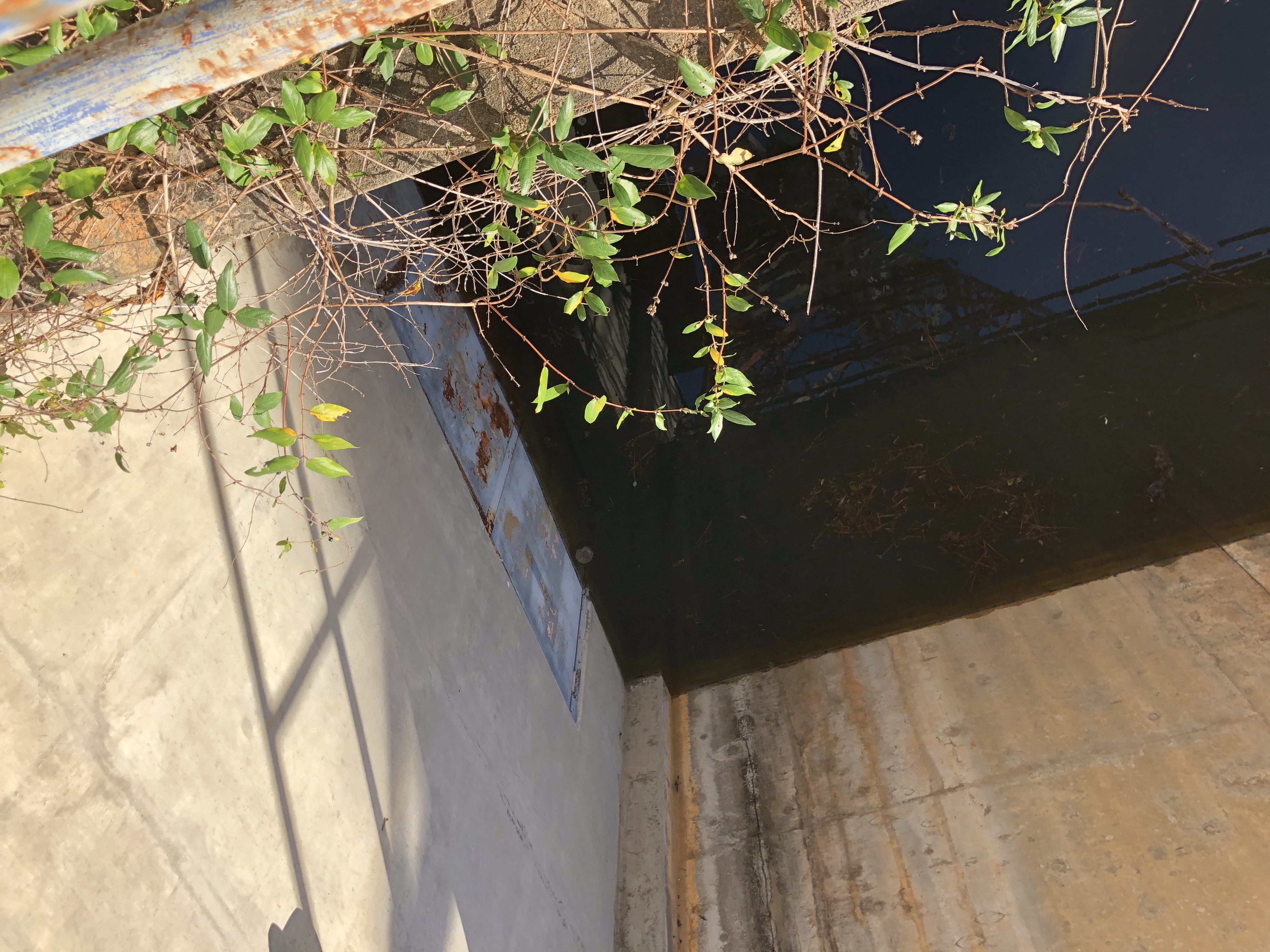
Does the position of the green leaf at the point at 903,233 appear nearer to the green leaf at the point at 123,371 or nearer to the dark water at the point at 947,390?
the green leaf at the point at 123,371

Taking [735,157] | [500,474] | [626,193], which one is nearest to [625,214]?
[626,193]

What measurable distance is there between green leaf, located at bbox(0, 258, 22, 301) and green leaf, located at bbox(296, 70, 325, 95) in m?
0.41

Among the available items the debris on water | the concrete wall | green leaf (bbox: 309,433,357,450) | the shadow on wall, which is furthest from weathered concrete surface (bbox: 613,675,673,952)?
the debris on water

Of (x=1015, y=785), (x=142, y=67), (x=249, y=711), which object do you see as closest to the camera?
(x=142, y=67)

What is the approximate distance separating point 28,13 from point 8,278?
2.18 ft

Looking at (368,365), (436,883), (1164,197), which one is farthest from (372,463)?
(1164,197)

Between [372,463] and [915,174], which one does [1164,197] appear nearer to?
[915,174]

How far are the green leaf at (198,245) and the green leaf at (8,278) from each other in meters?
0.21

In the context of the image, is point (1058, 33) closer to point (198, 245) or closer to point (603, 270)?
point (603, 270)

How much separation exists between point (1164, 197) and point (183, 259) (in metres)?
3.89

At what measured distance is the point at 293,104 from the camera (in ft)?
3.08

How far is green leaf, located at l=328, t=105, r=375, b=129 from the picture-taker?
38.9 inches

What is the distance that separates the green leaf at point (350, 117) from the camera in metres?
0.99

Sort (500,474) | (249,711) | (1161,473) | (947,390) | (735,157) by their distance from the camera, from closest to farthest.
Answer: (735,157)
(249,711)
(500,474)
(1161,473)
(947,390)
